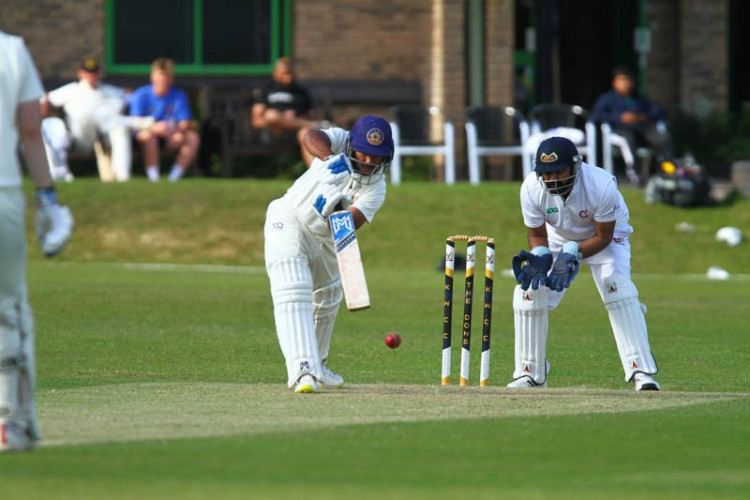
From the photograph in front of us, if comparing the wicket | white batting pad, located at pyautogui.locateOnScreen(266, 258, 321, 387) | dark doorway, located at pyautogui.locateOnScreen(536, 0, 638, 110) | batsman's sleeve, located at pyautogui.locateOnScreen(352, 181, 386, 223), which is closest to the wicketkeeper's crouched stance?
the wicket

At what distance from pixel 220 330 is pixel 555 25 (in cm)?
1194

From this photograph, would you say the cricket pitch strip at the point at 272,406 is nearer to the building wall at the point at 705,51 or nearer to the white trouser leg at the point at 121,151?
the white trouser leg at the point at 121,151

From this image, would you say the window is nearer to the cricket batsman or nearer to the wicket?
the wicket

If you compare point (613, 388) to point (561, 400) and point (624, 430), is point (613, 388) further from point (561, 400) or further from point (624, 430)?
point (624, 430)

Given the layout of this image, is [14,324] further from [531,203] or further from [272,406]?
[531,203]

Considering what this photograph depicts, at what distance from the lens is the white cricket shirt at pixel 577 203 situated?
32.7 ft

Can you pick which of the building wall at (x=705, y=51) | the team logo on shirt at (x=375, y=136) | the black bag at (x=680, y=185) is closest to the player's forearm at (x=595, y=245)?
the team logo on shirt at (x=375, y=136)

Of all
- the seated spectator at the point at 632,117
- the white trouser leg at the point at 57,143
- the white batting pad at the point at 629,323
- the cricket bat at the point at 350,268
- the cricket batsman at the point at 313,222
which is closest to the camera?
the cricket bat at the point at 350,268

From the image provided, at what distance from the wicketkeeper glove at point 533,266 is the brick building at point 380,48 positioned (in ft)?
45.1

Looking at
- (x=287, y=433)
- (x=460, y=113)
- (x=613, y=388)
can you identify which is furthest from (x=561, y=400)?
(x=460, y=113)

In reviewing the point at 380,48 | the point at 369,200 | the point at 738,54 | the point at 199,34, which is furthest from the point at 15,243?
the point at 738,54

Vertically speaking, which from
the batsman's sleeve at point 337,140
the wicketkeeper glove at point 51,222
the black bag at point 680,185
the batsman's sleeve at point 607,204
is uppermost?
the batsman's sleeve at point 337,140

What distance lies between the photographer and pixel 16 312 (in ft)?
22.7

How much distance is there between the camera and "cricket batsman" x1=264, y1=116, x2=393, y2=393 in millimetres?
9336
